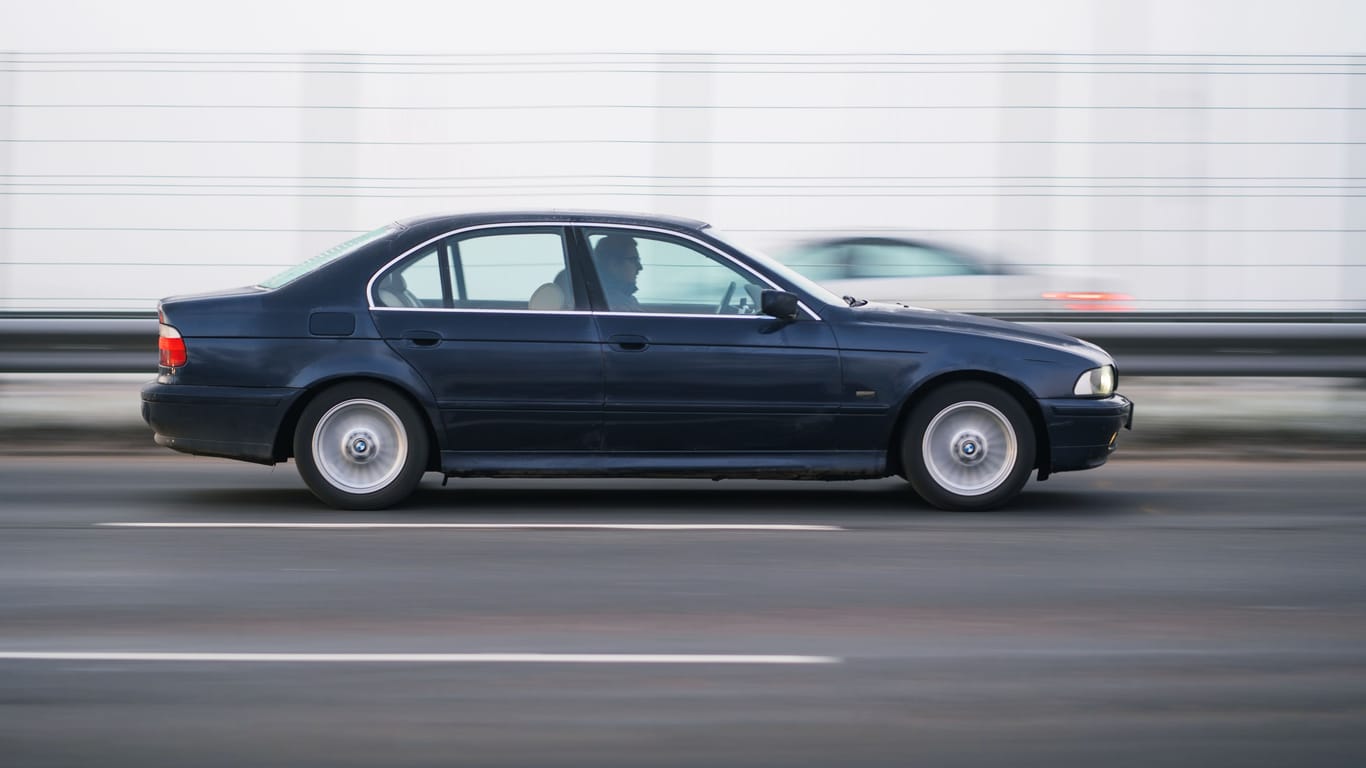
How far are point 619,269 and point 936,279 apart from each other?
5648mm

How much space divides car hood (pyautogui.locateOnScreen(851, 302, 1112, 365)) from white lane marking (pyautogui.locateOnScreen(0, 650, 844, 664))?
9.94 feet

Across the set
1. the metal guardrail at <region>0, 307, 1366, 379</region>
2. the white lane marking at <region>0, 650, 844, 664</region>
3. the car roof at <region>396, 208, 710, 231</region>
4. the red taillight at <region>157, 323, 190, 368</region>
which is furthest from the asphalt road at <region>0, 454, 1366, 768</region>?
the metal guardrail at <region>0, 307, 1366, 379</region>

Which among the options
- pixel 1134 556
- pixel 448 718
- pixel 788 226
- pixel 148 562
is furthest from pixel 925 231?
pixel 448 718

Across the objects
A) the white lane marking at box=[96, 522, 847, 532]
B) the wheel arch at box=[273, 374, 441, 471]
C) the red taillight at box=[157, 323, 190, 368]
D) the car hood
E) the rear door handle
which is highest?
the car hood

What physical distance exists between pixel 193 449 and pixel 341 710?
3.60 metres

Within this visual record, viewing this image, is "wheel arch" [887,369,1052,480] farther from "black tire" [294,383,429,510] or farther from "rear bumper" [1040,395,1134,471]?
"black tire" [294,383,429,510]

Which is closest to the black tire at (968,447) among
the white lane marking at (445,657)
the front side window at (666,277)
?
the front side window at (666,277)

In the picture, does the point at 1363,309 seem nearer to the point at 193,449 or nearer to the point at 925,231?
the point at 925,231

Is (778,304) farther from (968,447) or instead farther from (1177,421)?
(1177,421)

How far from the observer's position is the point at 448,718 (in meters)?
4.66

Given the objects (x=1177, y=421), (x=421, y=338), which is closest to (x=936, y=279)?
(x=1177, y=421)

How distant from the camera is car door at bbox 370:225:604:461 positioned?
7938 millimetres

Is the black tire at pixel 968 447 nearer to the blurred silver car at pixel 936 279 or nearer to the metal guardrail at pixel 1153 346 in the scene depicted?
the metal guardrail at pixel 1153 346

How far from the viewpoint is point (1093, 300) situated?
12.0 metres
